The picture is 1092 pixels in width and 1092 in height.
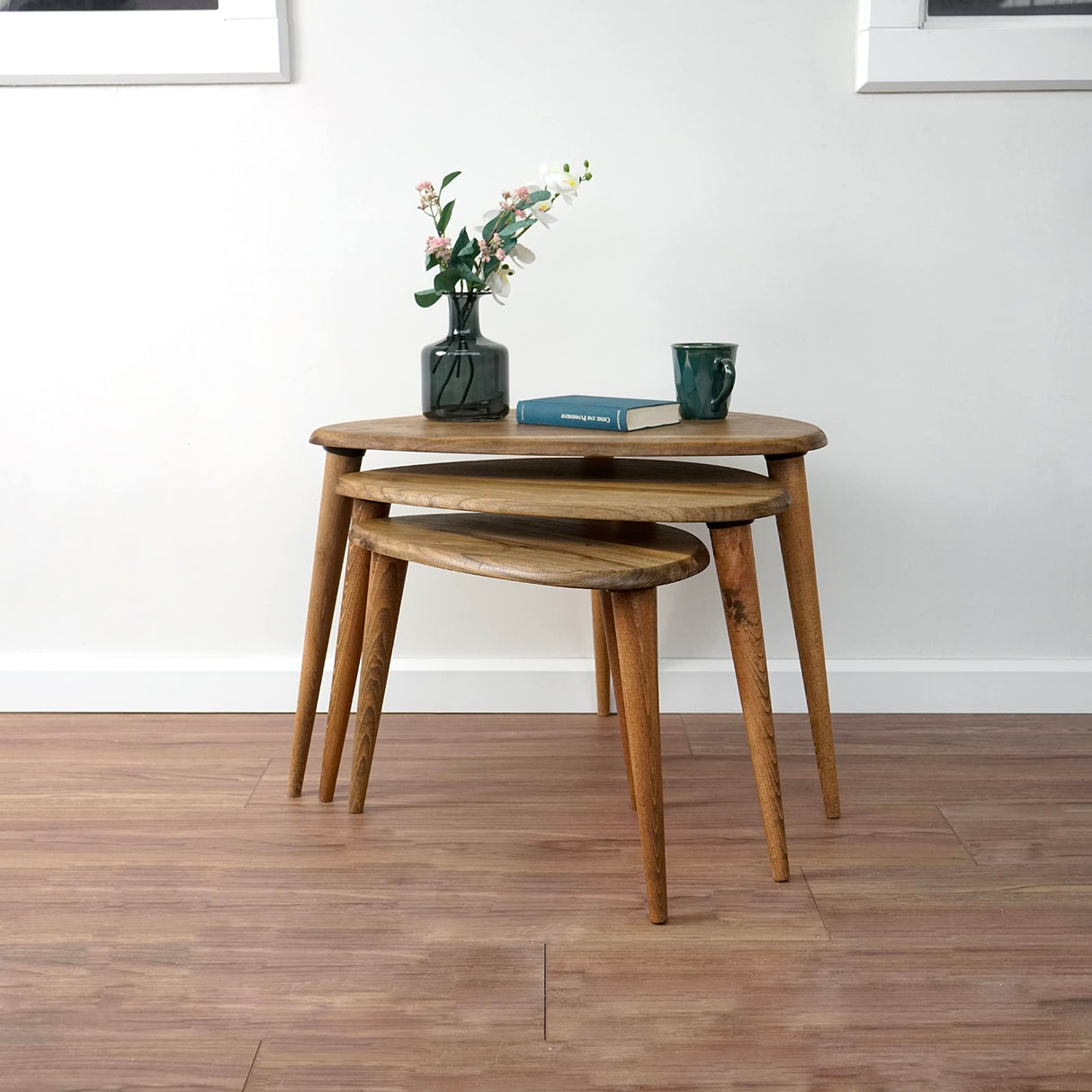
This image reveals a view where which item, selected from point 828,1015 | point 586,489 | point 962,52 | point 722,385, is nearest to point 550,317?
point 722,385

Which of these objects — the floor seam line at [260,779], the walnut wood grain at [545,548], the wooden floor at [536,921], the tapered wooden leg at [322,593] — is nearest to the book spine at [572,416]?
the walnut wood grain at [545,548]

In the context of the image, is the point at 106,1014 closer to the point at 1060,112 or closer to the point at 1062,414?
the point at 1062,414

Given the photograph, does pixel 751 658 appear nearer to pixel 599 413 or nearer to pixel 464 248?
pixel 599 413

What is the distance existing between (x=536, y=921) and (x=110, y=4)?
4.80 ft

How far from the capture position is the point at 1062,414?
1.68 metres

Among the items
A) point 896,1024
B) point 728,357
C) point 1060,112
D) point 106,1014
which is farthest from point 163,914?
point 1060,112

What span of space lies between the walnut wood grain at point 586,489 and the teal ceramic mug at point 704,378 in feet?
0.26

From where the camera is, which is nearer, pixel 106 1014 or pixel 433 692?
pixel 106 1014

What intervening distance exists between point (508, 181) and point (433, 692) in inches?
32.9

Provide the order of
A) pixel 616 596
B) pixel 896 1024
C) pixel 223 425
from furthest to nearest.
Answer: pixel 223 425 < pixel 616 596 < pixel 896 1024

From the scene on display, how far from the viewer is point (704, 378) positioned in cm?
138

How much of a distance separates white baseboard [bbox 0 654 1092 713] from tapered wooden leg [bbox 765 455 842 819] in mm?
371

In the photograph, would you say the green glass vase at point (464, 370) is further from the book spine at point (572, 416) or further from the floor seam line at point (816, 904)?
the floor seam line at point (816, 904)

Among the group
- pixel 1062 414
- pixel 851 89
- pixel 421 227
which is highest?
pixel 851 89
